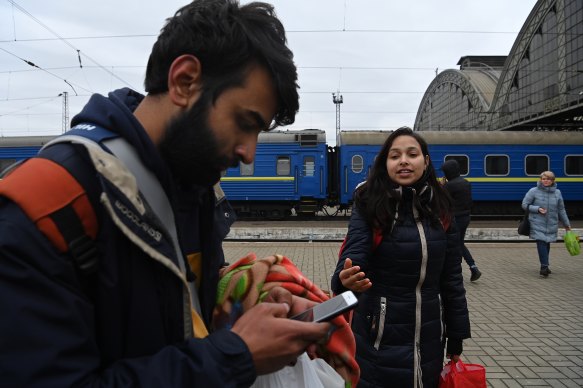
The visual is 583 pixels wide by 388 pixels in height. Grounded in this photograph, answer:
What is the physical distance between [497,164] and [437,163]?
2510mm

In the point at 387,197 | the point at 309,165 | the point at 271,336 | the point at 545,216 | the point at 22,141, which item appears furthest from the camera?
the point at 22,141

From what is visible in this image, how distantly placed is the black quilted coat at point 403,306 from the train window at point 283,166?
578 inches

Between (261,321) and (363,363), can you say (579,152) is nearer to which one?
(363,363)

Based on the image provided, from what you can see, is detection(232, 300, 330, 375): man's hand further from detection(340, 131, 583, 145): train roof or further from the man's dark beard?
detection(340, 131, 583, 145): train roof

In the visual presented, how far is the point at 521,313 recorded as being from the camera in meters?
5.91

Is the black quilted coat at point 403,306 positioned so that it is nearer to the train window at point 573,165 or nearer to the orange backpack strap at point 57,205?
the orange backpack strap at point 57,205

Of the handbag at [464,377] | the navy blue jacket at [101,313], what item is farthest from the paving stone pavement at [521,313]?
the navy blue jacket at [101,313]

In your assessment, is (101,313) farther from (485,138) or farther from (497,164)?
(497,164)

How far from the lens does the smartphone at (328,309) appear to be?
1142 millimetres

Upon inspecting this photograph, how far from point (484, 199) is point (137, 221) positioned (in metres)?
18.4

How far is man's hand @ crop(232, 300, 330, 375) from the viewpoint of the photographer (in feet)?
3.36

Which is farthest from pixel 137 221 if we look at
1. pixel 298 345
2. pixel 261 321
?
pixel 298 345

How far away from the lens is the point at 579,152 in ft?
56.4

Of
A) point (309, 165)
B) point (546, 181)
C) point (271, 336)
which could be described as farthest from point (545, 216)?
point (309, 165)
